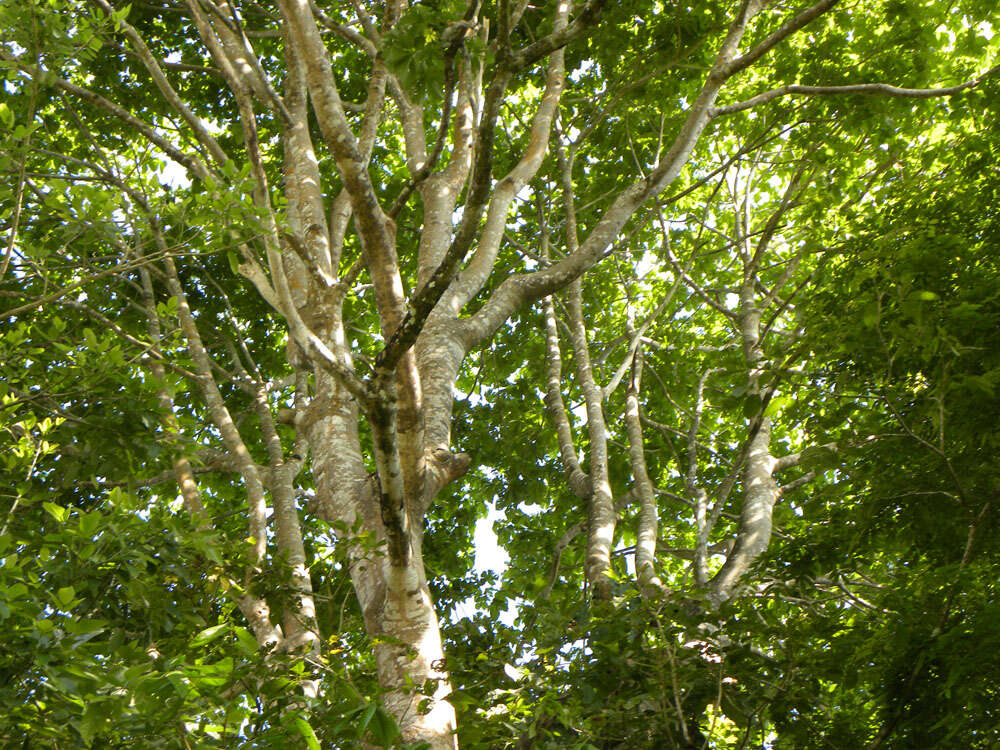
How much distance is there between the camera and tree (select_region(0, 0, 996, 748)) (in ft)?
10.4

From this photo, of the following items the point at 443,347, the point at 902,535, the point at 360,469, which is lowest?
A: the point at 902,535

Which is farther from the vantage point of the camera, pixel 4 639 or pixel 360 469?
pixel 360 469

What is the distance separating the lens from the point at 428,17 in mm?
3277

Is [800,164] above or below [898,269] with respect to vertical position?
above

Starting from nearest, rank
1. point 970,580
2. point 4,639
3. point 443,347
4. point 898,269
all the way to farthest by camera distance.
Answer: point 4,639, point 970,580, point 898,269, point 443,347

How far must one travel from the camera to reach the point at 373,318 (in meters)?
9.76

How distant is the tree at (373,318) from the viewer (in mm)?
3184

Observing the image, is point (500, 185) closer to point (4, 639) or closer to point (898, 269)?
point (898, 269)

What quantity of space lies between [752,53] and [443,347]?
2.58 meters

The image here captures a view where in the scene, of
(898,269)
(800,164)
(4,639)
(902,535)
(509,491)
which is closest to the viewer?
(4,639)

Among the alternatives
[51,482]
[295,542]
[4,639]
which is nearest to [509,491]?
[295,542]

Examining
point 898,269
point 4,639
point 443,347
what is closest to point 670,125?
point 443,347

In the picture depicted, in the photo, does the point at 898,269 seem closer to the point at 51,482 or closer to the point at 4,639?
the point at 4,639

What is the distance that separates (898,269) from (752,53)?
216cm
